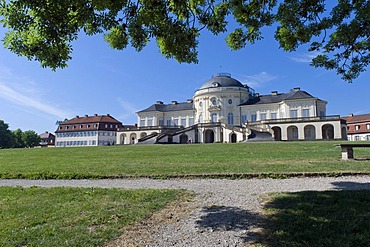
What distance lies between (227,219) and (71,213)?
9.54ft

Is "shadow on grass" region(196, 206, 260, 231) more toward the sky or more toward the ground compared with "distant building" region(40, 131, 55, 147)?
more toward the ground

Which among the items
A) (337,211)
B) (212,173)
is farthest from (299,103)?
(337,211)

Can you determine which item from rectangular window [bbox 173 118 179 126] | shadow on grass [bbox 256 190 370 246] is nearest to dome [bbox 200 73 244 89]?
rectangular window [bbox 173 118 179 126]

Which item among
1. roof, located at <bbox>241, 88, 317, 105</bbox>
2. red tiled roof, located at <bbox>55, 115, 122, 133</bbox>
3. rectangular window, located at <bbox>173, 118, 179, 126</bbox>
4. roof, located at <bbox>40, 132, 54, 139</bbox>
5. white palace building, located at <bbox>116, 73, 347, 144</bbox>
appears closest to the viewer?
white palace building, located at <bbox>116, 73, 347, 144</bbox>

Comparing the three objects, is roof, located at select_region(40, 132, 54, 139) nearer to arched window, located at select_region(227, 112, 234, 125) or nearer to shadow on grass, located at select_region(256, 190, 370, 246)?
arched window, located at select_region(227, 112, 234, 125)

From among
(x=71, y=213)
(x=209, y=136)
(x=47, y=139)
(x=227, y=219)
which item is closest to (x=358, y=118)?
(x=209, y=136)

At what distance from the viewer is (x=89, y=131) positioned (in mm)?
76312

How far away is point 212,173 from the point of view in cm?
959

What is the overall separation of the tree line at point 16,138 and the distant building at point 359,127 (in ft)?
296

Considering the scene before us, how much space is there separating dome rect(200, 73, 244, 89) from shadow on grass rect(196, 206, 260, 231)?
57017 millimetres

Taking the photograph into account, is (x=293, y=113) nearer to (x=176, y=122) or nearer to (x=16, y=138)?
(x=176, y=122)

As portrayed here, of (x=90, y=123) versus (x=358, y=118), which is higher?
(x=358, y=118)

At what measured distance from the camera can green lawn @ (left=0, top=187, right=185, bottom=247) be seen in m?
3.82

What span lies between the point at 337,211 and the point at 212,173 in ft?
17.2
